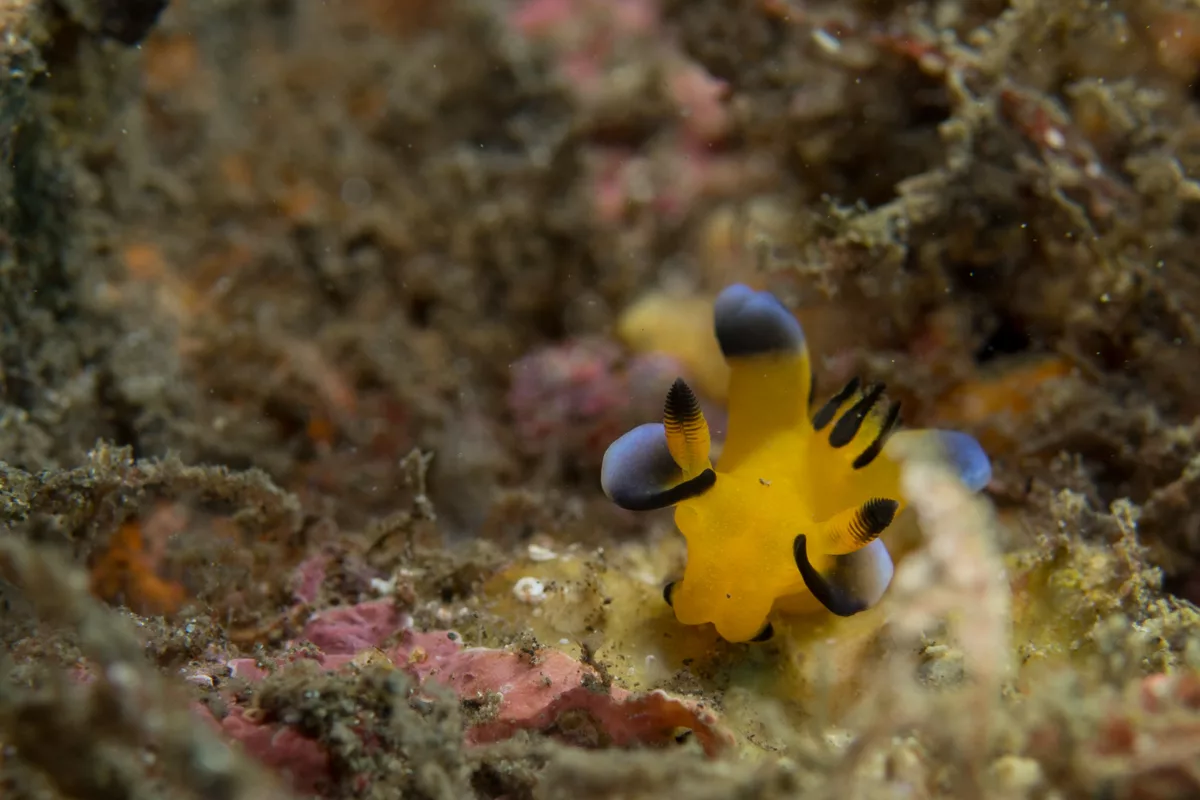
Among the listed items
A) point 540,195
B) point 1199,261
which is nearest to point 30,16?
point 540,195

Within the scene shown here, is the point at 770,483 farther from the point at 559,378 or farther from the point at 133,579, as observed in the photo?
the point at 133,579

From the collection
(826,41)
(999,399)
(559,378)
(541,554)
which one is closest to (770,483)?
(541,554)

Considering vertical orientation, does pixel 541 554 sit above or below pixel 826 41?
below

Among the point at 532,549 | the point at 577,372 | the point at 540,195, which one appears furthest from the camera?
the point at 540,195

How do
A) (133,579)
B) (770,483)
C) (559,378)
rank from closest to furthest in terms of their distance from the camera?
1. (770,483)
2. (133,579)
3. (559,378)

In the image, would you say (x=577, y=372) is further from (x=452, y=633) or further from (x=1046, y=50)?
(x=1046, y=50)

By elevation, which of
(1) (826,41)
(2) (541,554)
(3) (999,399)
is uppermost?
(1) (826,41)
